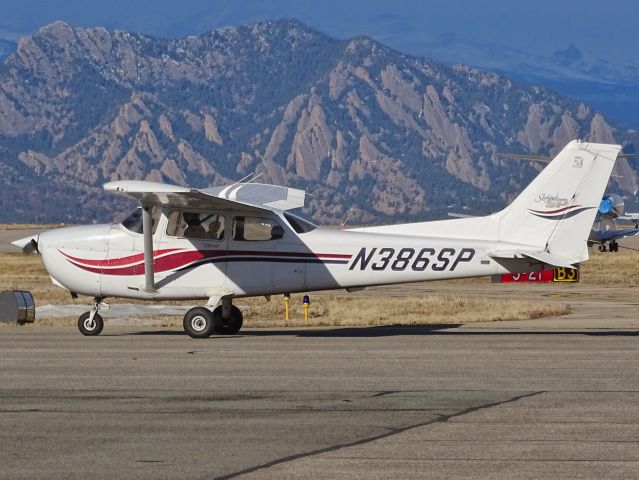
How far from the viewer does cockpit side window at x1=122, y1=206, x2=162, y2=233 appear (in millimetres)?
22453

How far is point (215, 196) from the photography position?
70.3 ft

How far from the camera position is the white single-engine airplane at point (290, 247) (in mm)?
21766

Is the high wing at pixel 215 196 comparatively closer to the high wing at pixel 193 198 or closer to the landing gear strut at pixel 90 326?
the high wing at pixel 193 198

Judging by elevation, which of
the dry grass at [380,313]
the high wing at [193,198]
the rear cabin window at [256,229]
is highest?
the high wing at [193,198]

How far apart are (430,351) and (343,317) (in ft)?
28.0

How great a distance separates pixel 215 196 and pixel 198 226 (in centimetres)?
115

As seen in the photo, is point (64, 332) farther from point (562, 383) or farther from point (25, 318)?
point (562, 383)

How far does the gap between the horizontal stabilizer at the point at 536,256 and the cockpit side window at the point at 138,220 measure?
506 centimetres

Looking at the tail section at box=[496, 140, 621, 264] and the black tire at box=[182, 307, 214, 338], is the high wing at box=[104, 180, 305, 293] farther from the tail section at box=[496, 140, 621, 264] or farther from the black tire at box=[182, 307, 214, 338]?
the tail section at box=[496, 140, 621, 264]

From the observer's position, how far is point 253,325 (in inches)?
1030

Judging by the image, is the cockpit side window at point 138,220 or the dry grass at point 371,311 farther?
the dry grass at point 371,311

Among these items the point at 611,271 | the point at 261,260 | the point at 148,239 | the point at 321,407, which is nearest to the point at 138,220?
the point at 148,239

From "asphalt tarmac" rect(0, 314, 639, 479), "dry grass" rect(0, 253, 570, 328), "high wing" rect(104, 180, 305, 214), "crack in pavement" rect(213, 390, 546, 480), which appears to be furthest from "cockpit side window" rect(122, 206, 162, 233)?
"crack in pavement" rect(213, 390, 546, 480)

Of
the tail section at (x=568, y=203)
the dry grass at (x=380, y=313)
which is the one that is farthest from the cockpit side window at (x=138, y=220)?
the tail section at (x=568, y=203)
